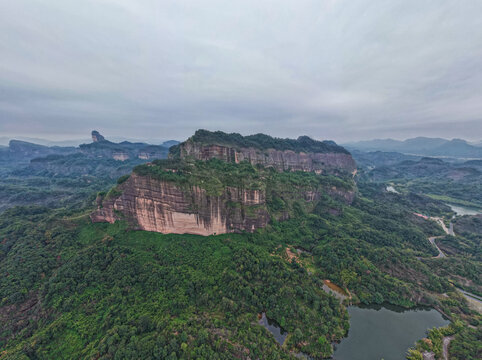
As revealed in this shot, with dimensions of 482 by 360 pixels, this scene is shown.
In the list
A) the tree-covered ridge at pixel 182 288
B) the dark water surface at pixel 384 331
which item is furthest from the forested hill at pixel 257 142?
the dark water surface at pixel 384 331

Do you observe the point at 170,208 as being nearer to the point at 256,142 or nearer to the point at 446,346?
the point at 446,346

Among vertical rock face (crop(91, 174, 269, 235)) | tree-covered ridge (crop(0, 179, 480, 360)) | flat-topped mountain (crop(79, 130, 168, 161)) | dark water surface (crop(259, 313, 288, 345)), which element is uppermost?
flat-topped mountain (crop(79, 130, 168, 161))

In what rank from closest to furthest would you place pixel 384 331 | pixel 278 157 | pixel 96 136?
pixel 384 331 → pixel 278 157 → pixel 96 136

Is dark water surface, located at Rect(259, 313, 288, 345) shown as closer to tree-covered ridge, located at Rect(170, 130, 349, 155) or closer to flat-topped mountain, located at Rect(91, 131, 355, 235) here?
flat-topped mountain, located at Rect(91, 131, 355, 235)

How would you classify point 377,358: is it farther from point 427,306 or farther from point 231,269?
point 231,269

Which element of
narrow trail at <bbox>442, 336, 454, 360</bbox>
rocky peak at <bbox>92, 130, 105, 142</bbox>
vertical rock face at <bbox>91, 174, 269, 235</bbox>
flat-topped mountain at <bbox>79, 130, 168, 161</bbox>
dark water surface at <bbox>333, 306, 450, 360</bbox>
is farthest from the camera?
rocky peak at <bbox>92, 130, 105, 142</bbox>

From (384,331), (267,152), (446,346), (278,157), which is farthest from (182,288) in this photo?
(278,157)

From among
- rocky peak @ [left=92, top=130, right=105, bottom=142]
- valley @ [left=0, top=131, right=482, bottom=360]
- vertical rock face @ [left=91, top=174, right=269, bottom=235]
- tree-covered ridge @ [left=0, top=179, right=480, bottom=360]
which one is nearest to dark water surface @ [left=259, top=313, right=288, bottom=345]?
valley @ [left=0, top=131, right=482, bottom=360]
